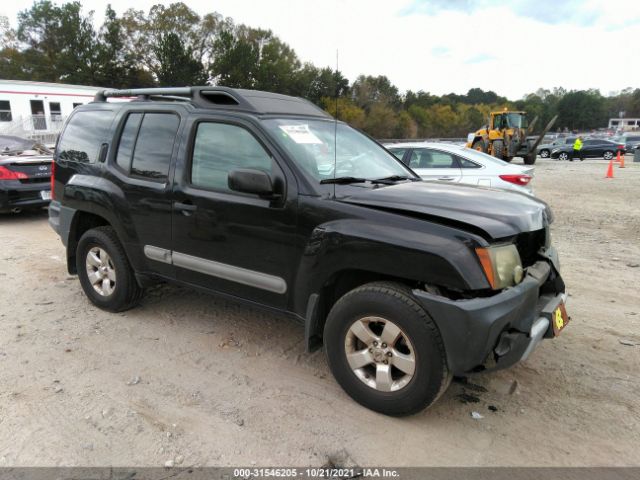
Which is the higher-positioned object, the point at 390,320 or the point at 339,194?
the point at 339,194

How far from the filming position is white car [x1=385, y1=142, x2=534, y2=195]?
7.52 metres

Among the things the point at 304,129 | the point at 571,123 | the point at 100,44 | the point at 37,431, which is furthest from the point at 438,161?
the point at 571,123

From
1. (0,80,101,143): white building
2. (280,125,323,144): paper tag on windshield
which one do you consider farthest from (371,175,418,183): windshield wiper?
(0,80,101,143): white building

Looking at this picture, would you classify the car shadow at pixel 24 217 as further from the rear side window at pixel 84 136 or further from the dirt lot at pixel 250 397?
the rear side window at pixel 84 136

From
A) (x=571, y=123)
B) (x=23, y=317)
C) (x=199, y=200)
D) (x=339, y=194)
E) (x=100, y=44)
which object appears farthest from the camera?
(x=571, y=123)

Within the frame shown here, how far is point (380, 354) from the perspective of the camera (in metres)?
2.83

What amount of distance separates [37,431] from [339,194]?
233 cm

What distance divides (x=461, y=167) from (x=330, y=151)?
15.8 ft

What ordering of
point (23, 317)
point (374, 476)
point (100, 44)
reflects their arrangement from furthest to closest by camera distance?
point (100, 44), point (23, 317), point (374, 476)

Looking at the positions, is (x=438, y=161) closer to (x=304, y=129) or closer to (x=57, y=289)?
(x=304, y=129)

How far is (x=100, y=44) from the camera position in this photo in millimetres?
63844

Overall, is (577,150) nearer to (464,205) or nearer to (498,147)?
(498,147)

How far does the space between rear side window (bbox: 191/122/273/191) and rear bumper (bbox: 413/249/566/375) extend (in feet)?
5.02

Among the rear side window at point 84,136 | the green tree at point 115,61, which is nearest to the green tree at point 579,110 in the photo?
the green tree at point 115,61
